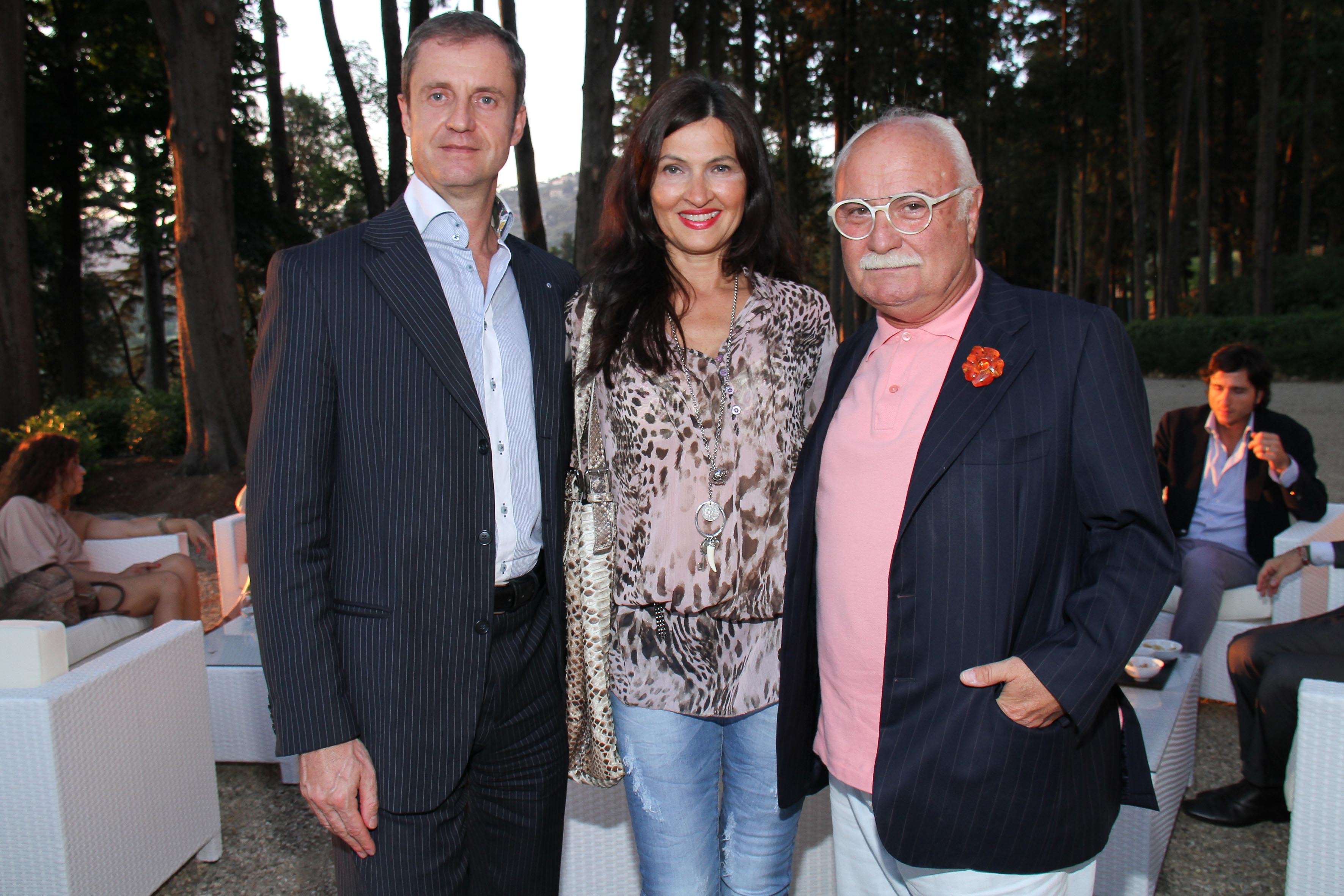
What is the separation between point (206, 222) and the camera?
31.7 feet

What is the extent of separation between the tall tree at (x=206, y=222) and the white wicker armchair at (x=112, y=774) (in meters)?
7.05

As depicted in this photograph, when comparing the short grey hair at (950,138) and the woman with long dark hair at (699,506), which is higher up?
the short grey hair at (950,138)

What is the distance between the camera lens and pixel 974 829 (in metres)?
1.66

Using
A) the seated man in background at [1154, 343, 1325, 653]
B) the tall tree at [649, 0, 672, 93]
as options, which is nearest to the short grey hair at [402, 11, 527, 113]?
the seated man in background at [1154, 343, 1325, 653]

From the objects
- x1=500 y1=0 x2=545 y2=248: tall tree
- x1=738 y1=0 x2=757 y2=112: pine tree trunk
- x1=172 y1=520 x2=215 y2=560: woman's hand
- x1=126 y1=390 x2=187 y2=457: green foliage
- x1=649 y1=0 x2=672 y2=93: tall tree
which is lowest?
x1=172 y1=520 x2=215 y2=560: woman's hand

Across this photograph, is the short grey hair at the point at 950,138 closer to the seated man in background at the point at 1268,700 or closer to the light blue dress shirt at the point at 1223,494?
the seated man in background at the point at 1268,700

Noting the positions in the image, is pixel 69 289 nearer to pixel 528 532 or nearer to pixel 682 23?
pixel 682 23

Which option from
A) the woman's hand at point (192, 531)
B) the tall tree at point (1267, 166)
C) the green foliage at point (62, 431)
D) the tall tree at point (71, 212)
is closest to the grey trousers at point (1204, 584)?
the woman's hand at point (192, 531)

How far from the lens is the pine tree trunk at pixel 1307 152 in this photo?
2473 centimetres

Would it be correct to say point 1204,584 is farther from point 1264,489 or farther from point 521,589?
point 521,589

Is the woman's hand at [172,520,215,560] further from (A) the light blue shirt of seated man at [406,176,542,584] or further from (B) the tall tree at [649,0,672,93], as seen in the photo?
(B) the tall tree at [649,0,672,93]

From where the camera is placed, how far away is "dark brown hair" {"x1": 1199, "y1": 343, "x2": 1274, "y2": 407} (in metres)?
4.90

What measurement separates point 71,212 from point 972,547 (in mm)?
24207

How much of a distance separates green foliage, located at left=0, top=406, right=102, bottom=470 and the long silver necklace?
941cm
